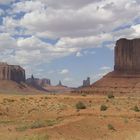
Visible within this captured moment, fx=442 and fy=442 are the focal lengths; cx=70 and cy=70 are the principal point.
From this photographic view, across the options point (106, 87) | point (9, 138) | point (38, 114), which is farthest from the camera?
point (106, 87)

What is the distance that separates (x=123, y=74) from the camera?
458ft

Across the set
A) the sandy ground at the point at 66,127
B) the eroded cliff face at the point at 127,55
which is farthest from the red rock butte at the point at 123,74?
the sandy ground at the point at 66,127

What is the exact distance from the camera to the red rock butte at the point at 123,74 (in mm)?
117562

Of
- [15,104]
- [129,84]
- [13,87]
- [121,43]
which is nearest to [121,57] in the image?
[121,43]

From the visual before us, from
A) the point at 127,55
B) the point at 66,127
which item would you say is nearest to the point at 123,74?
the point at 127,55

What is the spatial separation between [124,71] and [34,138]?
406 feet

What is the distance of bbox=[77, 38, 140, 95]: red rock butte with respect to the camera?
386 ft

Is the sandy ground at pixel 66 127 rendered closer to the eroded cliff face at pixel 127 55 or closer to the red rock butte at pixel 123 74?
the red rock butte at pixel 123 74

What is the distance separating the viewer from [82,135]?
2761cm

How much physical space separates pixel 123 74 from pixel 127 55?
12876 mm

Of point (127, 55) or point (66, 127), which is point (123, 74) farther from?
point (66, 127)

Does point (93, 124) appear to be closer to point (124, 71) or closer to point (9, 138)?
point (9, 138)

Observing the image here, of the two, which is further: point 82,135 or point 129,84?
point 129,84

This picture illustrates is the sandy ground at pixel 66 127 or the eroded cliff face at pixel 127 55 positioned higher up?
the eroded cliff face at pixel 127 55
